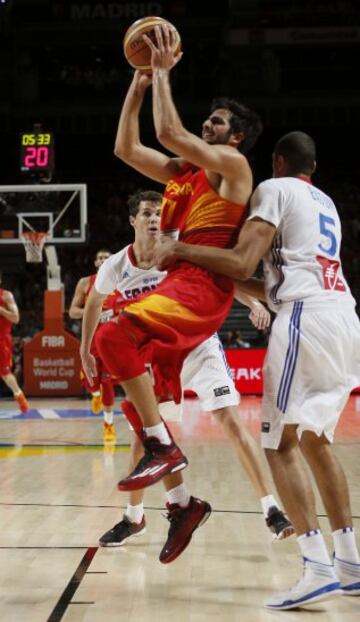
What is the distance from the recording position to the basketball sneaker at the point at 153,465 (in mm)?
3316

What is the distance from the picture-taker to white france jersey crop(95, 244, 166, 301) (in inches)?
208

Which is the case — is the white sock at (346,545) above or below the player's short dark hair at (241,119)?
below

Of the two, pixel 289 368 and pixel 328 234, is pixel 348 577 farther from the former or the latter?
pixel 328 234

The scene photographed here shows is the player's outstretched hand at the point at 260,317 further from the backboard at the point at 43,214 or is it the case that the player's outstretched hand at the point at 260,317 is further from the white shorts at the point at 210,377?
the backboard at the point at 43,214

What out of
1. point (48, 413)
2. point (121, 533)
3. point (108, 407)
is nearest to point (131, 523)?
point (121, 533)

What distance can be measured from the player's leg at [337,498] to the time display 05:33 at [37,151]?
12372 mm

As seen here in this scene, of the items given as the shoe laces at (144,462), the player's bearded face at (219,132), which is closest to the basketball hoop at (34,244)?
A: the player's bearded face at (219,132)

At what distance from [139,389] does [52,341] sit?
→ 1228 centimetres

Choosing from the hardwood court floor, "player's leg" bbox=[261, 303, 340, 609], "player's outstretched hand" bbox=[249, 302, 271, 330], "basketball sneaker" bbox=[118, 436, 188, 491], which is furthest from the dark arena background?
"player's outstretched hand" bbox=[249, 302, 271, 330]

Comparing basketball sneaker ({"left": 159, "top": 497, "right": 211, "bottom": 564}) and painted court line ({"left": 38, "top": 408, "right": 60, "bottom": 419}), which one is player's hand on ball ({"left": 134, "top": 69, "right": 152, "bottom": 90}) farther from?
painted court line ({"left": 38, "top": 408, "right": 60, "bottom": 419})

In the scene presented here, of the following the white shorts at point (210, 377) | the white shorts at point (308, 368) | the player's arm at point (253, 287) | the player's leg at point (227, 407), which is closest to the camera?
the white shorts at point (308, 368)

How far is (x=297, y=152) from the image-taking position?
367 centimetres

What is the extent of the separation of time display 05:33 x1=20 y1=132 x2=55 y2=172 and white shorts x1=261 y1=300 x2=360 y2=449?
12250 mm

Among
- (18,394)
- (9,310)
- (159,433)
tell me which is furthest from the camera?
(9,310)
